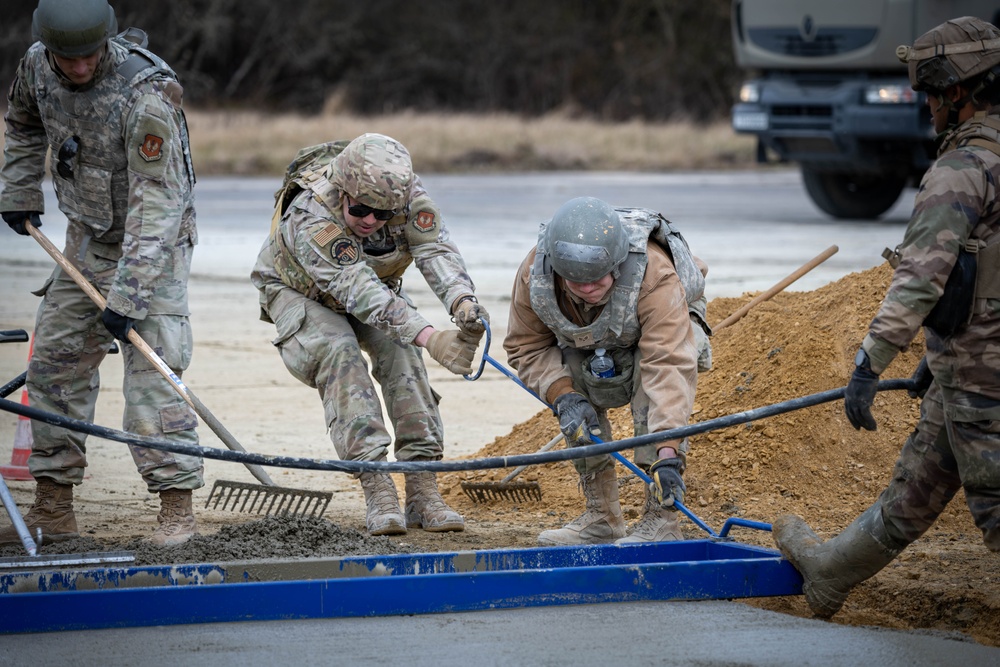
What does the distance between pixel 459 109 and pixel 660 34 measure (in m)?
7.48

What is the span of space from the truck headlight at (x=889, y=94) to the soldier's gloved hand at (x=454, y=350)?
10239 millimetres

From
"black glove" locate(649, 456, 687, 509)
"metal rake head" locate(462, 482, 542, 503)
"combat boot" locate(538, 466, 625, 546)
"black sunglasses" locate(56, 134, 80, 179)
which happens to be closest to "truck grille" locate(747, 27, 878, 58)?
"metal rake head" locate(462, 482, 542, 503)

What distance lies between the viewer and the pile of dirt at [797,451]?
5.60 meters

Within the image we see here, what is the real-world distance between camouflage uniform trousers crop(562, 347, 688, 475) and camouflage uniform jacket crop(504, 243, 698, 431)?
0.08 metres

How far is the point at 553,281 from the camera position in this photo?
5105mm

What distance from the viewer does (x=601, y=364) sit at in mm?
5277

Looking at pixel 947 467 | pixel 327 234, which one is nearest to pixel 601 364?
pixel 327 234

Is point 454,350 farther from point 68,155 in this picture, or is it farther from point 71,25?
point 71,25

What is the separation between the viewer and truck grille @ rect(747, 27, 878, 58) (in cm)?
1493

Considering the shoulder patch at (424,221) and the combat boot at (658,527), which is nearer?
the combat boot at (658,527)

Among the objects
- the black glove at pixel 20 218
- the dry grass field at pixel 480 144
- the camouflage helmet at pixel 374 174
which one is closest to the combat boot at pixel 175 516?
the black glove at pixel 20 218

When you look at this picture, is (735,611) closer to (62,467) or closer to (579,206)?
(579,206)

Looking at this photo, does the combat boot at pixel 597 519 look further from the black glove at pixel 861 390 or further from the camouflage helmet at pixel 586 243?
the black glove at pixel 861 390

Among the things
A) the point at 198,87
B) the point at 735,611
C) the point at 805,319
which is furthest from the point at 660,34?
the point at 735,611
